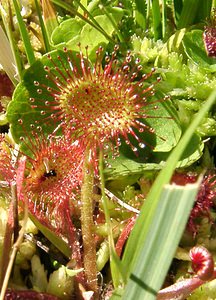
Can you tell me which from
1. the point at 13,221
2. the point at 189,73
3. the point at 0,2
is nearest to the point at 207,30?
the point at 189,73

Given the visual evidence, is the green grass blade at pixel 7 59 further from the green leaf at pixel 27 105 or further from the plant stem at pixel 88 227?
the plant stem at pixel 88 227

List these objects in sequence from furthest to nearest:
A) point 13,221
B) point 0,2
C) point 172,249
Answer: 1. point 0,2
2. point 13,221
3. point 172,249

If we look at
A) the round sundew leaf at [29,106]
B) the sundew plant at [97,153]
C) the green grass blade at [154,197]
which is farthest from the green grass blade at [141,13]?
the green grass blade at [154,197]

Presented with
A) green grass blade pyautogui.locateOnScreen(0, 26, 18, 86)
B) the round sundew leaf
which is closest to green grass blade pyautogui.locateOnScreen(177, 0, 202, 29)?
the round sundew leaf

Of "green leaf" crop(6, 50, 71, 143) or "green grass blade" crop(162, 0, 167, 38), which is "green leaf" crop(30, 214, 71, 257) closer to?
"green leaf" crop(6, 50, 71, 143)

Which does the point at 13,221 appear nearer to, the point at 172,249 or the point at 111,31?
the point at 172,249

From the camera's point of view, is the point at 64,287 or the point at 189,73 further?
the point at 189,73

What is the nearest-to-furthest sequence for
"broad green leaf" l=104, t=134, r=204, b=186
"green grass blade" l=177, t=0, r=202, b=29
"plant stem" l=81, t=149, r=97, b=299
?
"plant stem" l=81, t=149, r=97, b=299 → "broad green leaf" l=104, t=134, r=204, b=186 → "green grass blade" l=177, t=0, r=202, b=29
